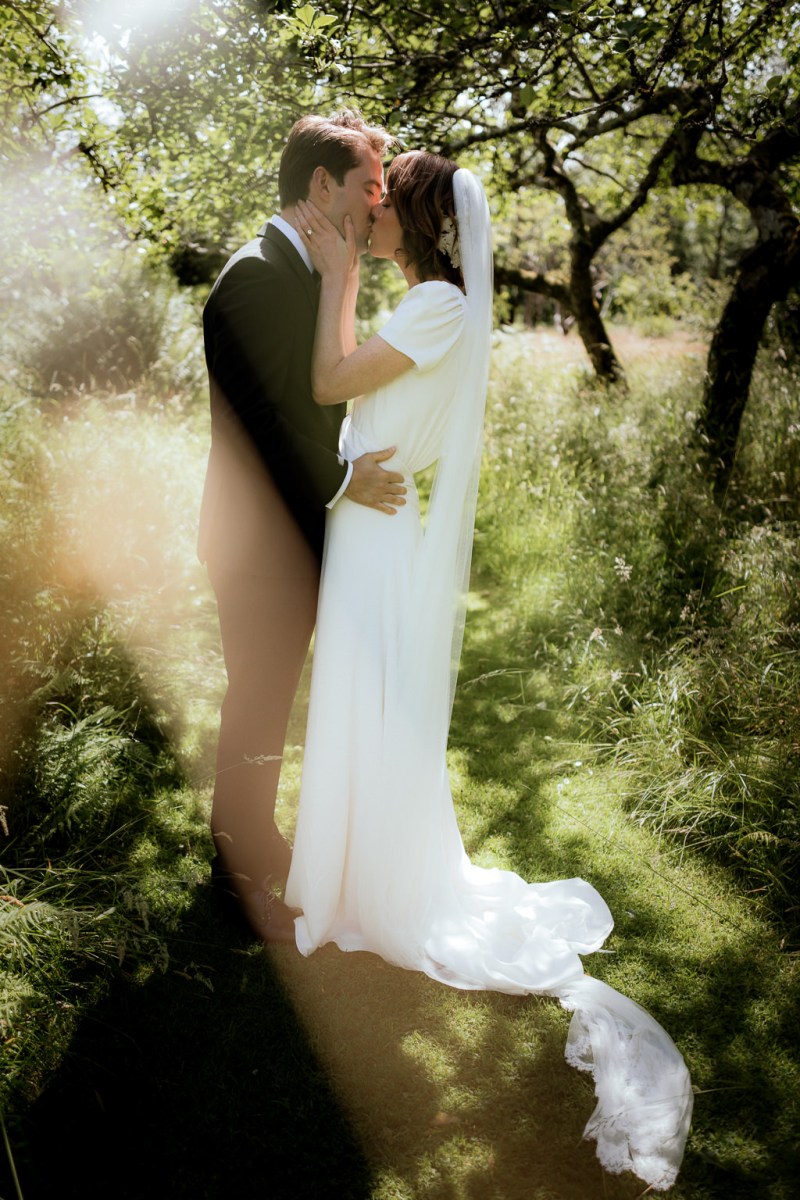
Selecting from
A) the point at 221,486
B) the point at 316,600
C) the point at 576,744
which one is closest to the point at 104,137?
the point at 221,486

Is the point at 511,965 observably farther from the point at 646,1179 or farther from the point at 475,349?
the point at 475,349

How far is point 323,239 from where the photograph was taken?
97.8 inches

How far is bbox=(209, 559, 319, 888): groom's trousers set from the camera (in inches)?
106

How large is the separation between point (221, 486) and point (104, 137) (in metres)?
3.37

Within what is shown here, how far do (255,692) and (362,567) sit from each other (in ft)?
1.89

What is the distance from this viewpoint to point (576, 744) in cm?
406

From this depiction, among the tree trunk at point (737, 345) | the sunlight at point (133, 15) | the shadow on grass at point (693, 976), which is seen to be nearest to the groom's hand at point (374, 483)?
the shadow on grass at point (693, 976)

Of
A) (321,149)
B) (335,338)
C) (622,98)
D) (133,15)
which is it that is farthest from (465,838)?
(133,15)

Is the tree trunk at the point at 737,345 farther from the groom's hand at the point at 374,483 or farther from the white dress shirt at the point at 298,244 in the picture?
the white dress shirt at the point at 298,244

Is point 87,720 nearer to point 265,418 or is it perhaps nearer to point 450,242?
point 265,418

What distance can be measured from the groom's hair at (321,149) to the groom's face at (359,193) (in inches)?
0.7

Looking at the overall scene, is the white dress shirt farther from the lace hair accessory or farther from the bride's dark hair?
the lace hair accessory

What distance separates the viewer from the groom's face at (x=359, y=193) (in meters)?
2.47

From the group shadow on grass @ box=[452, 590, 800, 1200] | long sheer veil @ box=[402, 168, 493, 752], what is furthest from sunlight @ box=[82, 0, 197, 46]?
shadow on grass @ box=[452, 590, 800, 1200]
